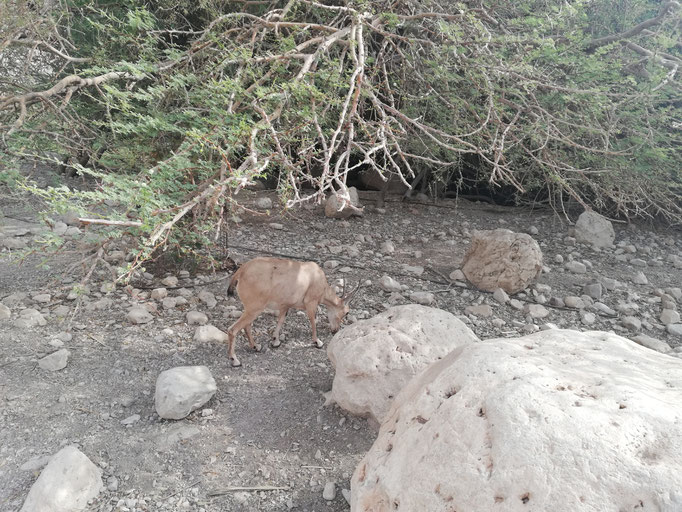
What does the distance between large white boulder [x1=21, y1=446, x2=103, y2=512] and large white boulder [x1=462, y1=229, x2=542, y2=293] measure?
167 inches

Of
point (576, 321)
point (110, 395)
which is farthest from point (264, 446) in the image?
point (576, 321)

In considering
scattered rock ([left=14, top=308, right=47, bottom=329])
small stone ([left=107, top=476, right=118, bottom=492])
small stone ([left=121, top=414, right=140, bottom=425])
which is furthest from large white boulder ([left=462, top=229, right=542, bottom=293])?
scattered rock ([left=14, top=308, right=47, bottom=329])

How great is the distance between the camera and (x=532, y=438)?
1939 mm

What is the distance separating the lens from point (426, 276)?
602 centimetres

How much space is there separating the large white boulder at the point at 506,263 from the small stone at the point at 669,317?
1.32 meters

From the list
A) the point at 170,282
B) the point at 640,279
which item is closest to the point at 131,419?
the point at 170,282

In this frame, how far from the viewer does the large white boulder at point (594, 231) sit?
23.8ft

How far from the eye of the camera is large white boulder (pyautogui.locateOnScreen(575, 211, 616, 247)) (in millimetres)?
7262

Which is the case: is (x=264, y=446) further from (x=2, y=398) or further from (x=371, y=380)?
(x=2, y=398)

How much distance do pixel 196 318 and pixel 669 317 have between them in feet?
16.0

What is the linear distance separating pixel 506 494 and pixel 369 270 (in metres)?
4.29

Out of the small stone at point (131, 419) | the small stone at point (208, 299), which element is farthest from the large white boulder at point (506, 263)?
the small stone at point (131, 419)

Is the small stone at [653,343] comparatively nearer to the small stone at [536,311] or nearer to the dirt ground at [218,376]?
the dirt ground at [218,376]

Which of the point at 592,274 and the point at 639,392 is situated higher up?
the point at 639,392
